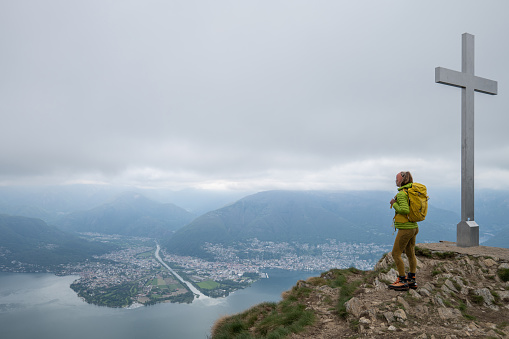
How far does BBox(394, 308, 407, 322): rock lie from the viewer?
15.9 feet

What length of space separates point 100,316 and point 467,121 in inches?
3240

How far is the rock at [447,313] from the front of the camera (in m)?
5.03

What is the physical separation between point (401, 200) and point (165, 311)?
74.7 m

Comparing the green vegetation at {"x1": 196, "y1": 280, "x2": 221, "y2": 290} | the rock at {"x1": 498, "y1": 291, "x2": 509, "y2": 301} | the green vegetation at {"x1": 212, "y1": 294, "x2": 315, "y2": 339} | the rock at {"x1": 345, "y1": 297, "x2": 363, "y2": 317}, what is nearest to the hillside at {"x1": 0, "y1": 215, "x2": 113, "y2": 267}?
the green vegetation at {"x1": 196, "y1": 280, "x2": 221, "y2": 290}

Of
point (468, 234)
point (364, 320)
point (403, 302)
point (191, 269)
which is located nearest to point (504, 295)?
point (403, 302)

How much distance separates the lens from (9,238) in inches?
6934

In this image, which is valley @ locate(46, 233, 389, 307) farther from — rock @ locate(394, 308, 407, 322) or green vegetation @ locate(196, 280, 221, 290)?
rock @ locate(394, 308, 407, 322)

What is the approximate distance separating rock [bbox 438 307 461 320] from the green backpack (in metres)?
1.86

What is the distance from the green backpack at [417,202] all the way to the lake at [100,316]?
44.5m

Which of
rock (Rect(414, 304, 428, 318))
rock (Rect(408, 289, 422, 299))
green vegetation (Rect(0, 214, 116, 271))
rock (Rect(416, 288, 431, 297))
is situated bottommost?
green vegetation (Rect(0, 214, 116, 271))

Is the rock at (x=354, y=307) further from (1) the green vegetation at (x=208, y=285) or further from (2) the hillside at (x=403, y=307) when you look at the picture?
(1) the green vegetation at (x=208, y=285)

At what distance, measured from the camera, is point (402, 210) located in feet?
18.1

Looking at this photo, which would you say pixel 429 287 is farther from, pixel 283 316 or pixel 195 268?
pixel 195 268

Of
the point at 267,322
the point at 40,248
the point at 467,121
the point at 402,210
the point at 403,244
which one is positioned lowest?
the point at 40,248
